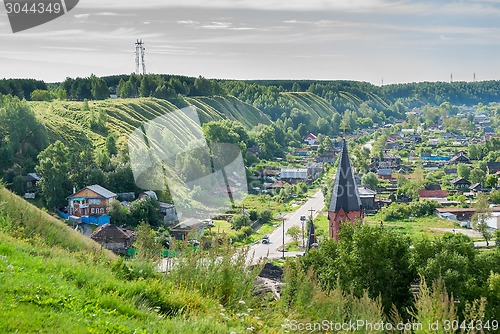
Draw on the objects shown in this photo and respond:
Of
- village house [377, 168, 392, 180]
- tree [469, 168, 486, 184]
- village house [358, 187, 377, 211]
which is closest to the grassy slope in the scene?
village house [358, 187, 377, 211]

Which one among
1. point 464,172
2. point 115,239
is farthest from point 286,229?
point 464,172

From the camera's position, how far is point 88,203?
2228 cm

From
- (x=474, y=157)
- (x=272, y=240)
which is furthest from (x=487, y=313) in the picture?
(x=474, y=157)

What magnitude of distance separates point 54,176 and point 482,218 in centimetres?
1843

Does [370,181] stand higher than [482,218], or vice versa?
[370,181]

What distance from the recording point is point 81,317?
12.1 ft

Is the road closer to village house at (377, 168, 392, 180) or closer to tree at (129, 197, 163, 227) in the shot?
tree at (129, 197, 163, 227)

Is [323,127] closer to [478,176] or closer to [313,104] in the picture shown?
[313,104]

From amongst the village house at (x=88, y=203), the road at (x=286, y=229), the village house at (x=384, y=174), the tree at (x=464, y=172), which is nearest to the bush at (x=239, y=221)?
the road at (x=286, y=229)

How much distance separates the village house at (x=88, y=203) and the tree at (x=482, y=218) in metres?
15.7

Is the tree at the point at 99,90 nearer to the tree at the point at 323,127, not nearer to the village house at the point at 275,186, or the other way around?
the village house at the point at 275,186

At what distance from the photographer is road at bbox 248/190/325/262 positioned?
72.8 feet

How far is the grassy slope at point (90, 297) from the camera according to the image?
3.58 meters

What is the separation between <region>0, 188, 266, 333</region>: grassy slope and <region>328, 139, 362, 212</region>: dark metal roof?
11.9 metres
